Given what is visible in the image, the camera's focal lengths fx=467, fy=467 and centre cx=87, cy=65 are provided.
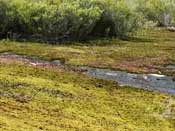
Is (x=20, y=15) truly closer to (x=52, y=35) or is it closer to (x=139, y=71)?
(x=52, y=35)

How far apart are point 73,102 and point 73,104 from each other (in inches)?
29.7

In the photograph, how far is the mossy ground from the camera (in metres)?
27.5

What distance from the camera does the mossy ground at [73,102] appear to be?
90.3ft

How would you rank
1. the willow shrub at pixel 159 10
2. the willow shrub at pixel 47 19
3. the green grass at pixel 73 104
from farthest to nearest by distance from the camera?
1. the willow shrub at pixel 159 10
2. the willow shrub at pixel 47 19
3. the green grass at pixel 73 104

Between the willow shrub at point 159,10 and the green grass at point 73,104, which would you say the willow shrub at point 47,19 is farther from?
the willow shrub at point 159,10

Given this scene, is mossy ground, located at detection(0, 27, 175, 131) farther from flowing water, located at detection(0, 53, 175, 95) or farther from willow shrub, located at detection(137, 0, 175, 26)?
willow shrub, located at detection(137, 0, 175, 26)

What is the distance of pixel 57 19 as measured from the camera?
77.1 meters

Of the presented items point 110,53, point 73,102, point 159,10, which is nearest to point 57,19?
point 110,53

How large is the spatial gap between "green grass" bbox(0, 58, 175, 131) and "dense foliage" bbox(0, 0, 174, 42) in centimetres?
2994

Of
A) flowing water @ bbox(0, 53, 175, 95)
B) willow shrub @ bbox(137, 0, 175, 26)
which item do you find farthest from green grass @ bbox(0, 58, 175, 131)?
willow shrub @ bbox(137, 0, 175, 26)

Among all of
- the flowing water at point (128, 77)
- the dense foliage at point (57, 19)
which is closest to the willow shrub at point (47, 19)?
the dense foliage at point (57, 19)

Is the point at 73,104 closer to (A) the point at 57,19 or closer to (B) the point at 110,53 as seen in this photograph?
(B) the point at 110,53

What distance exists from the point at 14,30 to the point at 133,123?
51.6 metres

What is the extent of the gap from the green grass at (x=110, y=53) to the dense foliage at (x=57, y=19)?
148 inches
